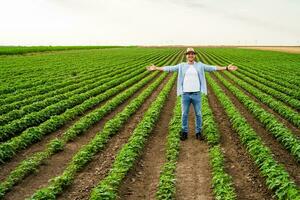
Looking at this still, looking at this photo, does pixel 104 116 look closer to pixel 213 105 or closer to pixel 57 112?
pixel 57 112

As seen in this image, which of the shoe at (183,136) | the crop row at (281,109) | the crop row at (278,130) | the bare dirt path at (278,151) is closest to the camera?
the bare dirt path at (278,151)

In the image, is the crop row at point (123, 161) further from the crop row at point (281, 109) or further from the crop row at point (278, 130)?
the crop row at point (281, 109)

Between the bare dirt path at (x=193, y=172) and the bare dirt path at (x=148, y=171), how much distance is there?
1.65 feet

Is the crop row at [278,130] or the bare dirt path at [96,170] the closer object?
the bare dirt path at [96,170]

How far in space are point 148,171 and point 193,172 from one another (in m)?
1.03

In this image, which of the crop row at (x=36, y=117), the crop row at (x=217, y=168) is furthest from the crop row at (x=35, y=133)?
Result: the crop row at (x=217, y=168)

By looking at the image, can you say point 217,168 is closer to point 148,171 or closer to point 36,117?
A: point 148,171

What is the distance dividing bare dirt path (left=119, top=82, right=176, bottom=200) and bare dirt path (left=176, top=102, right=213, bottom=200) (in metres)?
0.50

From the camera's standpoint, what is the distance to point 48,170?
830 cm

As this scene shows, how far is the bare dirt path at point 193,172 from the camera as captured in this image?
7.07 m

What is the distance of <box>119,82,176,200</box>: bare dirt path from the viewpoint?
716 centimetres

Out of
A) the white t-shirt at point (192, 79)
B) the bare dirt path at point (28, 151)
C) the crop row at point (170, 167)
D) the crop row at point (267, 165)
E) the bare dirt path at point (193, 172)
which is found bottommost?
the bare dirt path at point (28, 151)

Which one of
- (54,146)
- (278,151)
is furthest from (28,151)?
(278,151)

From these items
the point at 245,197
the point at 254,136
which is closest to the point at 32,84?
the point at 254,136
